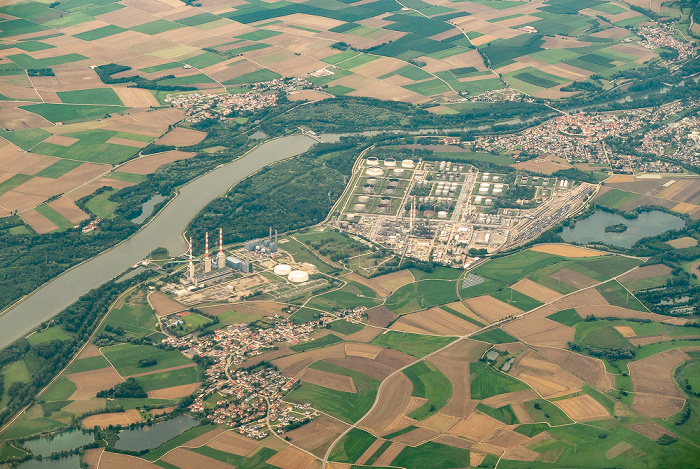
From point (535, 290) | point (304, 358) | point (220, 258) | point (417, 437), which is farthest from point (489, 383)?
point (220, 258)

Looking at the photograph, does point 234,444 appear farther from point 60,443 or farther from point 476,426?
point 476,426

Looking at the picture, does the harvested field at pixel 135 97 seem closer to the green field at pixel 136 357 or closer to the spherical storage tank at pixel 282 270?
the spherical storage tank at pixel 282 270

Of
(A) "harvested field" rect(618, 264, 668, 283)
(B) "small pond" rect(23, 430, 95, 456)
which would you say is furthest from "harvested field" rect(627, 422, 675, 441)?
(B) "small pond" rect(23, 430, 95, 456)

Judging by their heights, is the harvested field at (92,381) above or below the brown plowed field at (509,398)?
above

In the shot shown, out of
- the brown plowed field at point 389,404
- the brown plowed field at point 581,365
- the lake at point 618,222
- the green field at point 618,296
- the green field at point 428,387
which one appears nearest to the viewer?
the brown plowed field at point 389,404

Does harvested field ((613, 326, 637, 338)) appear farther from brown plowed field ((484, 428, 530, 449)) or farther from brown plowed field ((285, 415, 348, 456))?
brown plowed field ((285, 415, 348, 456))

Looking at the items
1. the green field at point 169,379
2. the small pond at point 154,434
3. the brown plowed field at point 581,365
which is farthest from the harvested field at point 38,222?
the brown plowed field at point 581,365

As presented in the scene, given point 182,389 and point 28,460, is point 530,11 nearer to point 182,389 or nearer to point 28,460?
point 182,389
